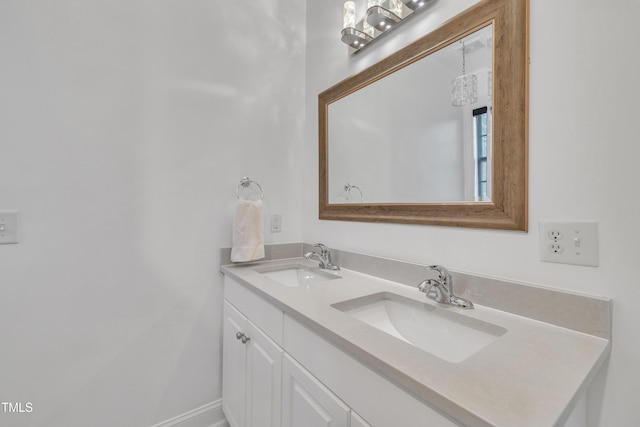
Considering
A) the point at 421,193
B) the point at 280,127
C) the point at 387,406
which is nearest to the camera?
the point at 387,406

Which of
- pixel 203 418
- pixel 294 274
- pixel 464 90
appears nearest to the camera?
pixel 464 90

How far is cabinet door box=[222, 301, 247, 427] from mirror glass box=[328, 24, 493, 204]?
780 millimetres

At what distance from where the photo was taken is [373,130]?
136 cm

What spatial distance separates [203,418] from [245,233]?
95 centimetres

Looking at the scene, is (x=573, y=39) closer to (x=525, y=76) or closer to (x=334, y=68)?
(x=525, y=76)

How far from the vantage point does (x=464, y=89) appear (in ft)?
3.19

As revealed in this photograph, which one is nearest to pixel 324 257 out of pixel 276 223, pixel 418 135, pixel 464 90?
pixel 276 223

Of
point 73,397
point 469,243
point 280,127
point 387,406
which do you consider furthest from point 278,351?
point 280,127

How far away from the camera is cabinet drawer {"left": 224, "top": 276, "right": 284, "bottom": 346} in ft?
3.21

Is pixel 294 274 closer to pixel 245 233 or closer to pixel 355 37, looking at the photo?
pixel 245 233

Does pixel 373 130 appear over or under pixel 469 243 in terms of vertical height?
over

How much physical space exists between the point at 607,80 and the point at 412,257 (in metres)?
0.74

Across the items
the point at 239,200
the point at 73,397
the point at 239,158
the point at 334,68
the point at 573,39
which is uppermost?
the point at 334,68

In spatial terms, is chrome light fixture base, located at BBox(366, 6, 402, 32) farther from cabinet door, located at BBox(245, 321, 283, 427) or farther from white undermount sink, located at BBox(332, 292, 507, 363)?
cabinet door, located at BBox(245, 321, 283, 427)
